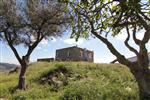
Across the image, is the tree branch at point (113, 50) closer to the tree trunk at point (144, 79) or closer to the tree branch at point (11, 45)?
the tree trunk at point (144, 79)

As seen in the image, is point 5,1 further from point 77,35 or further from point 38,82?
point 77,35

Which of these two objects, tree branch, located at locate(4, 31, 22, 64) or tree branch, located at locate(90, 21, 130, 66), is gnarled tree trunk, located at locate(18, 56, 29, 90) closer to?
tree branch, located at locate(4, 31, 22, 64)

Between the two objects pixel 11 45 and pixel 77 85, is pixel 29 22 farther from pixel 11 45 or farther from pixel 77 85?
pixel 77 85

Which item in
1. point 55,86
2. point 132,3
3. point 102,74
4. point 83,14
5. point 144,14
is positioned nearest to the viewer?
point 132,3

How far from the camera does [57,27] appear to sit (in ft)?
95.6

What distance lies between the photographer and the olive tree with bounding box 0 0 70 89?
27.5 metres

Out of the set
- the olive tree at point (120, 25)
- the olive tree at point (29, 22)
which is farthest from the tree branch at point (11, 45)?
the olive tree at point (120, 25)

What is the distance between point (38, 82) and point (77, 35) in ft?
39.6

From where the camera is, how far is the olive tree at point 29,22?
27469 mm

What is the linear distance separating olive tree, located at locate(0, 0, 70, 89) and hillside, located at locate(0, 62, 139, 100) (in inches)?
76.2

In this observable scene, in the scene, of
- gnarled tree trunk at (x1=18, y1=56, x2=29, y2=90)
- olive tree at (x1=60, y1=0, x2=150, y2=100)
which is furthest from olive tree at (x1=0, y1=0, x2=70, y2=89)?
olive tree at (x1=60, y1=0, x2=150, y2=100)

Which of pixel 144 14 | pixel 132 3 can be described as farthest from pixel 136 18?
pixel 132 3

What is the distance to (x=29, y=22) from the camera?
2802cm

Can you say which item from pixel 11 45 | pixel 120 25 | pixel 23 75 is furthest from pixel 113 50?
pixel 11 45
